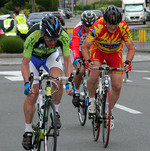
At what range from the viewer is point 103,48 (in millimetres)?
8117

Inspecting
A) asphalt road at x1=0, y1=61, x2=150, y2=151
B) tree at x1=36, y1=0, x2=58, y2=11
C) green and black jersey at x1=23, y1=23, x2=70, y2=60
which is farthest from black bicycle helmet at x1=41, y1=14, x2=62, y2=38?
tree at x1=36, y1=0, x2=58, y2=11

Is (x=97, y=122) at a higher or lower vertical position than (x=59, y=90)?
lower

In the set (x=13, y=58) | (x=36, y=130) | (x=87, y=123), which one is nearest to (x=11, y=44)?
(x=13, y=58)

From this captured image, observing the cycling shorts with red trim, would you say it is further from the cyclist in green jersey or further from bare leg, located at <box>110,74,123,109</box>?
the cyclist in green jersey

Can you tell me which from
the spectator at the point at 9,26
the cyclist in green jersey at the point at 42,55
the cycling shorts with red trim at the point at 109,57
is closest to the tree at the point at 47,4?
the spectator at the point at 9,26

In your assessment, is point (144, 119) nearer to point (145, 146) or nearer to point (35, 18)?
point (145, 146)

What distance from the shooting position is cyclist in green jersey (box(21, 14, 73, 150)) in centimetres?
637

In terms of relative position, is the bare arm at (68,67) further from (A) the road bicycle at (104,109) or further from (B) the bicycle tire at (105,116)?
(B) the bicycle tire at (105,116)

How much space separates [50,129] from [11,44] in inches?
695

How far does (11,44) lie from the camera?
2358 centimetres

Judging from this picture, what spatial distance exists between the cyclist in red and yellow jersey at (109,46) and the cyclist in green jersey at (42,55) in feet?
2.24

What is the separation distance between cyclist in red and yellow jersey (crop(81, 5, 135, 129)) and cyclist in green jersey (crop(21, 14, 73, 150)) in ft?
2.24

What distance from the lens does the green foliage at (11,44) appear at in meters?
23.5

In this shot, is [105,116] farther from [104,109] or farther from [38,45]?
[38,45]
